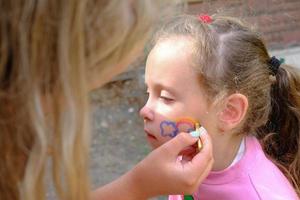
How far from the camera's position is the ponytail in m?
2.49

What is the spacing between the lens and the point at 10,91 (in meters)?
1.30

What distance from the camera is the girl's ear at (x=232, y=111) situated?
234 cm

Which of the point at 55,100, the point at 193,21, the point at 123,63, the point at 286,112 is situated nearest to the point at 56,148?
the point at 55,100

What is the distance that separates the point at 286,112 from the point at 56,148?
136cm

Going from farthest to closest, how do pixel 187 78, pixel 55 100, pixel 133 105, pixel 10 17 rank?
pixel 133 105 → pixel 187 78 → pixel 55 100 → pixel 10 17

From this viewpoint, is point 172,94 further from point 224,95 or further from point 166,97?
point 224,95

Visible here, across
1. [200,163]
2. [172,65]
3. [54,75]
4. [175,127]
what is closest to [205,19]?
[172,65]

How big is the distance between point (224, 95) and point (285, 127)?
0.37m

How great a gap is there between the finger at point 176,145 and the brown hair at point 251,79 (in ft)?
1.46

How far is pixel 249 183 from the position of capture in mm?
2232

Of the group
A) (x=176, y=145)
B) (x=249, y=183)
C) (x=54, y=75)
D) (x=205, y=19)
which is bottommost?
(x=249, y=183)

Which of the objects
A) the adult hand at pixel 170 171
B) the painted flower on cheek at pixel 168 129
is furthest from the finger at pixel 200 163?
the painted flower on cheek at pixel 168 129

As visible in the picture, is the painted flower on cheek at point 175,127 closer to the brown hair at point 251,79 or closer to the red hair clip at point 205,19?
the brown hair at point 251,79

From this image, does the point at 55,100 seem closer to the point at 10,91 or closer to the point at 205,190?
the point at 10,91
